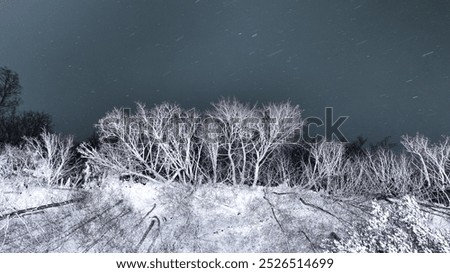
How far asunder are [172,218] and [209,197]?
3.22 m

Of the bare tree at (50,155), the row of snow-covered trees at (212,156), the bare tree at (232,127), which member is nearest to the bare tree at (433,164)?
the row of snow-covered trees at (212,156)

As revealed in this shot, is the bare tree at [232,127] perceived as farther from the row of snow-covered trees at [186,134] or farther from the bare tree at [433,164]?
the bare tree at [433,164]

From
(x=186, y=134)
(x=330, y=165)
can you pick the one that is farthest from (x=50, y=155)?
(x=330, y=165)

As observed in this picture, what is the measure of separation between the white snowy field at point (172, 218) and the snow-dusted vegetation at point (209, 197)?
0.23ft

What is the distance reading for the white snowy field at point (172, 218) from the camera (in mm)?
13148

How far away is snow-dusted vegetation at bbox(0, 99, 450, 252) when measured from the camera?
12.6 m

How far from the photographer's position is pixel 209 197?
1909 centimetres

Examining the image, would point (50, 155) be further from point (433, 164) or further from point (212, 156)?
point (433, 164)

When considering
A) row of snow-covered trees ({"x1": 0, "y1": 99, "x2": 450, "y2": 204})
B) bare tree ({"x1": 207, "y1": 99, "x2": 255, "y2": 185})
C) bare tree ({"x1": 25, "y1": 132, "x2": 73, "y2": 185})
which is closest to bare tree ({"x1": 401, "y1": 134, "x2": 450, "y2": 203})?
row of snow-covered trees ({"x1": 0, "y1": 99, "x2": 450, "y2": 204})

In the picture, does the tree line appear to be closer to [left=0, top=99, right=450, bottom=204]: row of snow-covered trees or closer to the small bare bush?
[left=0, top=99, right=450, bottom=204]: row of snow-covered trees
